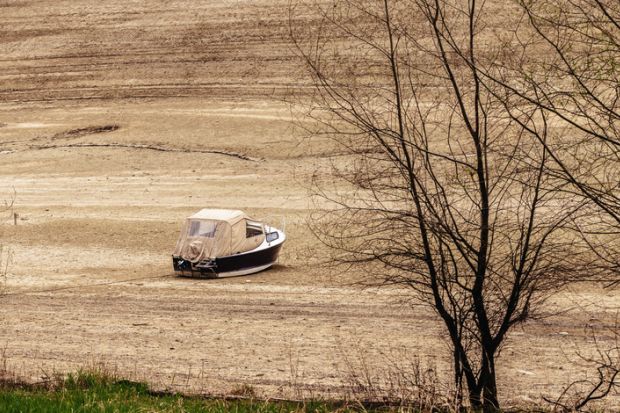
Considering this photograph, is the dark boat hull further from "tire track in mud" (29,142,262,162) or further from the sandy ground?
"tire track in mud" (29,142,262,162)

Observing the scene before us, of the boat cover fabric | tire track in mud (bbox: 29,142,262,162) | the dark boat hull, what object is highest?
tire track in mud (bbox: 29,142,262,162)

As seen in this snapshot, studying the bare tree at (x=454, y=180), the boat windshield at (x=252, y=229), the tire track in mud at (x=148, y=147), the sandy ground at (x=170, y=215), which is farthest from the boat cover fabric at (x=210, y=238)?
the bare tree at (x=454, y=180)

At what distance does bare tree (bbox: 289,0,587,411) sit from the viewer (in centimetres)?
1020

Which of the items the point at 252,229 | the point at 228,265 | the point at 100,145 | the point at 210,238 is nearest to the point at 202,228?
the point at 210,238

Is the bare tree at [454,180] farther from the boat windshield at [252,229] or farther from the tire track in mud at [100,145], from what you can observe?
the tire track in mud at [100,145]

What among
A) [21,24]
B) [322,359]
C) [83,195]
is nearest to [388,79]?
[322,359]

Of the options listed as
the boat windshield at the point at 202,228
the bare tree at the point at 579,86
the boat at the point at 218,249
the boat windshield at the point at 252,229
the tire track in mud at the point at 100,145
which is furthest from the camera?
the tire track in mud at the point at 100,145

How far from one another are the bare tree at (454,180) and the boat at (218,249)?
44.8 ft

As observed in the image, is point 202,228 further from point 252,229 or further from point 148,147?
point 148,147

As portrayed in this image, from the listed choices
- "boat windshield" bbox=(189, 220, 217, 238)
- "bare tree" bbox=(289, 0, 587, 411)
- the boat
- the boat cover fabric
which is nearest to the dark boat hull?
the boat

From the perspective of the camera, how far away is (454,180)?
10508mm

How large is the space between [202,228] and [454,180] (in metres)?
15.0

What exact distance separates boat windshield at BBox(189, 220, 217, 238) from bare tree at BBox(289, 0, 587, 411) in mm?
13765

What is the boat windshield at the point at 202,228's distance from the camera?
24766 millimetres
